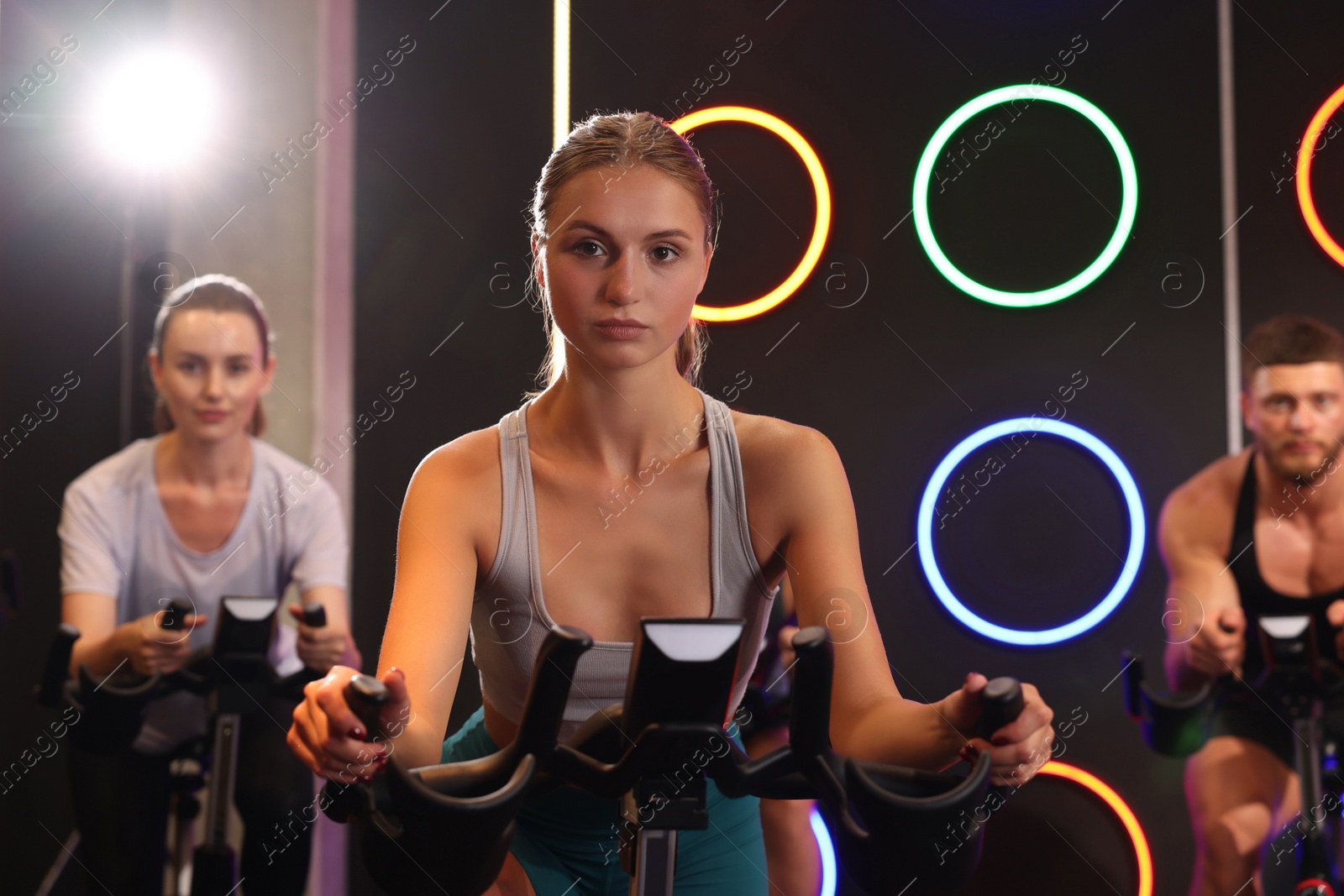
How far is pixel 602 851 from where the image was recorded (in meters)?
1.15

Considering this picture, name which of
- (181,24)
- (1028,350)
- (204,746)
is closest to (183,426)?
(204,746)

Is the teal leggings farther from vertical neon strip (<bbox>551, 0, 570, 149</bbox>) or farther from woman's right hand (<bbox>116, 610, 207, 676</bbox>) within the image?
vertical neon strip (<bbox>551, 0, 570, 149</bbox>)

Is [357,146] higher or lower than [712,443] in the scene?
higher

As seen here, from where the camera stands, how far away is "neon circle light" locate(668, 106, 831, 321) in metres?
2.08

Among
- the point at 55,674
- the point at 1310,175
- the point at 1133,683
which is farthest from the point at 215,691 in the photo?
the point at 1310,175

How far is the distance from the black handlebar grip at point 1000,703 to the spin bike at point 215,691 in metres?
1.39

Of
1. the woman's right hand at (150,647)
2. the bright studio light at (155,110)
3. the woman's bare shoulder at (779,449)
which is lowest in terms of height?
the woman's bare shoulder at (779,449)

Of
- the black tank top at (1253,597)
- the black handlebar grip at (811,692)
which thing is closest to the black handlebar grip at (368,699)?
the black handlebar grip at (811,692)

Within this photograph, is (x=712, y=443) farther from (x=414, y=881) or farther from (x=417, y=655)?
(x=414, y=881)

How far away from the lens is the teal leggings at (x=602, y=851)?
1134 millimetres

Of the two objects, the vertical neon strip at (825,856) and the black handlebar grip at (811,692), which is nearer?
the black handlebar grip at (811,692)

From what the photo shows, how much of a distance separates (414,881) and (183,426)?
1792 millimetres

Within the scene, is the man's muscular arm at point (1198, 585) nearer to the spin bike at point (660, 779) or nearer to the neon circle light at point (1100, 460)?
the neon circle light at point (1100, 460)

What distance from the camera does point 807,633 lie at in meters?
0.63
